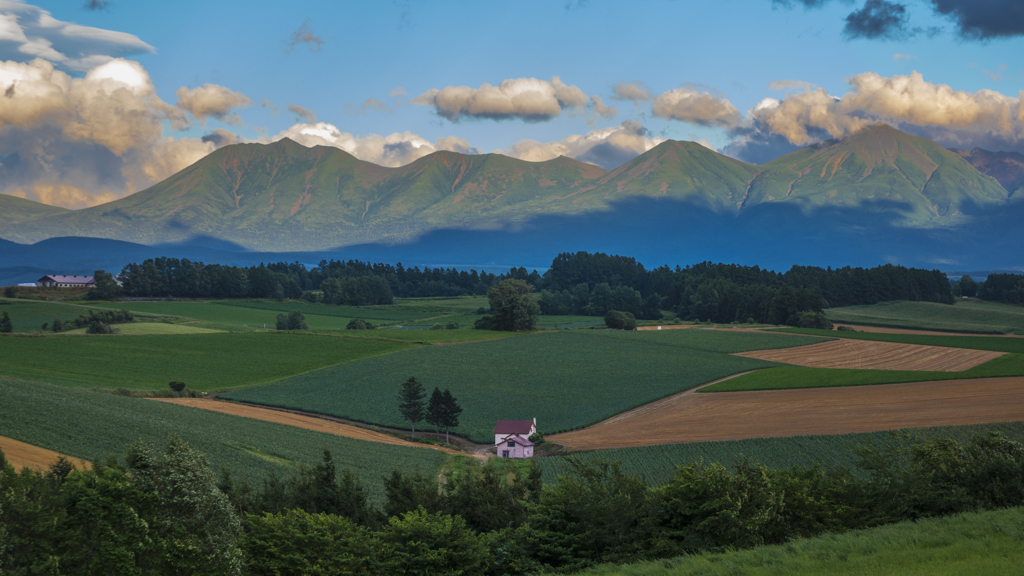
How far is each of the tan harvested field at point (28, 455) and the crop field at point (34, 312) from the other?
73.5m

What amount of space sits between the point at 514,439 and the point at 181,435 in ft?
67.6

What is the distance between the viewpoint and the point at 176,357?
7250cm

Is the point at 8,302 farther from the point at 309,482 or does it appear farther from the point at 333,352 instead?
the point at 309,482

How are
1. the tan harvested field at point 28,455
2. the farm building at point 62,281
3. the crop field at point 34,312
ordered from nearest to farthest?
the tan harvested field at point 28,455, the crop field at point 34,312, the farm building at point 62,281

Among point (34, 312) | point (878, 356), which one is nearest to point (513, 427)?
point (878, 356)

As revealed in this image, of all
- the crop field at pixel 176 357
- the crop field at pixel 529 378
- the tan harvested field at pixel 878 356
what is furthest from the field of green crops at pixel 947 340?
the crop field at pixel 176 357

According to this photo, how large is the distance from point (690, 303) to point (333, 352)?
79.0 metres

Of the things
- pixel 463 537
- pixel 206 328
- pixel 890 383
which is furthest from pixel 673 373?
pixel 206 328

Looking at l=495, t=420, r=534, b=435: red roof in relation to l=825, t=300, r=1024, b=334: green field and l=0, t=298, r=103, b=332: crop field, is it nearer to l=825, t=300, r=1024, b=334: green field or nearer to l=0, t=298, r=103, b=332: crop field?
l=0, t=298, r=103, b=332: crop field

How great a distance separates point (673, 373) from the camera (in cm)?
6700

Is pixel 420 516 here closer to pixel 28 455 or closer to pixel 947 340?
pixel 28 455

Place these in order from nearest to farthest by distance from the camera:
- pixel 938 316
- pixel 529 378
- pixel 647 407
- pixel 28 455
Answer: pixel 28 455, pixel 647 407, pixel 529 378, pixel 938 316

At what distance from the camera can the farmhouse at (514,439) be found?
144ft

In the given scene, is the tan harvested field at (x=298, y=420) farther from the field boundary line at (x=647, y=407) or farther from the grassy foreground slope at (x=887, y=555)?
the grassy foreground slope at (x=887, y=555)
